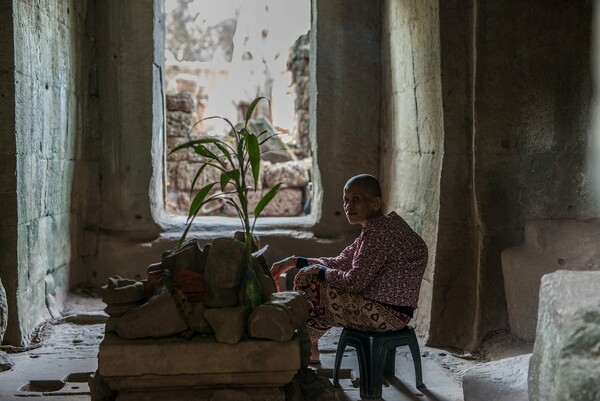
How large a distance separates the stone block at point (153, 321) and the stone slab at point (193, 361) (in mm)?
30

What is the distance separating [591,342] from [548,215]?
8.91 ft

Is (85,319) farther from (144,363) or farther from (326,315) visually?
(144,363)

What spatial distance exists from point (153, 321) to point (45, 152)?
8.86 feet

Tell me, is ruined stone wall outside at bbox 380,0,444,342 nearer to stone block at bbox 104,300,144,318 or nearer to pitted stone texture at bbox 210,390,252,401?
pitted stone texture at bbox 210,390,252,401

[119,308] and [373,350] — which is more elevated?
[119,308]

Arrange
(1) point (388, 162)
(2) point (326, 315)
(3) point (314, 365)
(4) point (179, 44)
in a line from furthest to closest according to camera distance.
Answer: (4) point (179, 44) → (1) point (388, 162) → (3) point (314, 365) → (2) point (326, 315)

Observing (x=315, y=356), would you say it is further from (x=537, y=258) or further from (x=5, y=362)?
(x=5, y=362)

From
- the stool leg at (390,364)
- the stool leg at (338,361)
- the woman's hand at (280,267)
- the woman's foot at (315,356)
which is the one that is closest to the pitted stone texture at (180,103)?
the woman's foot at (315,356)

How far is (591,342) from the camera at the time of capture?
211 centimetres

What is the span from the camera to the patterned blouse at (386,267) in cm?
384

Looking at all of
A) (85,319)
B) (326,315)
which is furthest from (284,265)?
(85,319)

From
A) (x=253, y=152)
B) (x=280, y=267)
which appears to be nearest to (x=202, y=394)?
(x=253, y=152)

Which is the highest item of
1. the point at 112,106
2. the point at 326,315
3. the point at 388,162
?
the point at 112,106

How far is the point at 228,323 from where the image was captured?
3080 millimetres
